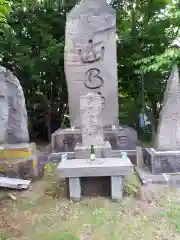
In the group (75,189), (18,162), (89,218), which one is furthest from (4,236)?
(18,162)

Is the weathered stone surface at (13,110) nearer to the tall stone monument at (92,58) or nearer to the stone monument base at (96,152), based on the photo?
the stone monument base at (96,152)

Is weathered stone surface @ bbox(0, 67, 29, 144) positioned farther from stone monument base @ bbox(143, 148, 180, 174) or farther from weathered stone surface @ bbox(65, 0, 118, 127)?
stone monument base @ bbox(143, 148, 180, 174)

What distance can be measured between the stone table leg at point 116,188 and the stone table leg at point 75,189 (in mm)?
449

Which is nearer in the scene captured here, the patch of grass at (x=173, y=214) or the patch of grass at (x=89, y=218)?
the patch of grass at (x=89, y=218)

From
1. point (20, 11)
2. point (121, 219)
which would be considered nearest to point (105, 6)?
point (20, 11)

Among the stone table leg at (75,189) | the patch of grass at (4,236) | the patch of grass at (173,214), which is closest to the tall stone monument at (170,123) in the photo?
the patch of grass at (173,214)

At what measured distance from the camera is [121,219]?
10.4 feet

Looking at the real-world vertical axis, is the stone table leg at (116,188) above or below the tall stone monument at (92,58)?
below

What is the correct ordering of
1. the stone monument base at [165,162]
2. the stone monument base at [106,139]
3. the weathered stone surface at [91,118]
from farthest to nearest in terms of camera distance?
the stone monument base at [106,139] → the weathered stone surface at [91,118] → the stone monument base at [165,162]

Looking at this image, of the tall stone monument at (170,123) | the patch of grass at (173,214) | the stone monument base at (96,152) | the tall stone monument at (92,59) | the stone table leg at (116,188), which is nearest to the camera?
the patch of grass at (173,214)

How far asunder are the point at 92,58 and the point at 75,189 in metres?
3.43

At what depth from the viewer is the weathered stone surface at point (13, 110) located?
480 cm

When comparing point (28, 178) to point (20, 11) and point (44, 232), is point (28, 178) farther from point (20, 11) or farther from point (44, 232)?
point (20, 11)

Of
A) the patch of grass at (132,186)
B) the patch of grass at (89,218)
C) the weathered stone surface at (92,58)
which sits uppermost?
the weathered stone surface at (92,58)
